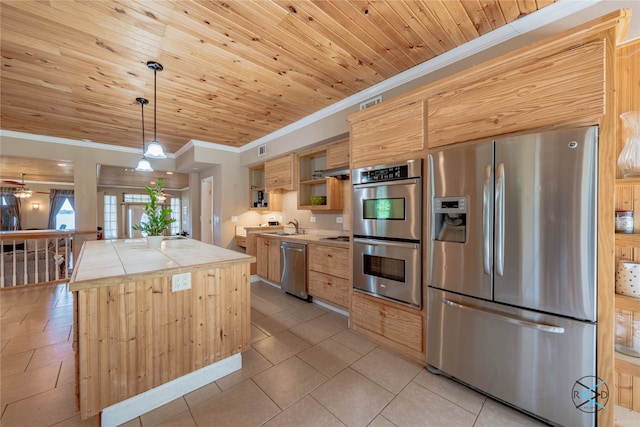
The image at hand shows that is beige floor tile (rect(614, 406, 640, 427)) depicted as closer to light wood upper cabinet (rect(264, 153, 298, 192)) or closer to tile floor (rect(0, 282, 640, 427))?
tile floor (rect(0, 282, 640, 427))

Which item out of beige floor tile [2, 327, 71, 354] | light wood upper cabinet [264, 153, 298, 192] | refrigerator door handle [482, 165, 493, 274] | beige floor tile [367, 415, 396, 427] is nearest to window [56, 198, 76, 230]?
beige floor tile [2, 327, 71, 354]

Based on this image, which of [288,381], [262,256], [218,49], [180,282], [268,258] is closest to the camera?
[180,282]

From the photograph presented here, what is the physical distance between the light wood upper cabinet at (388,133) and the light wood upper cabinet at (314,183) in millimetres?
1082

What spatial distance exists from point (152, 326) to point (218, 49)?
2.21 metres

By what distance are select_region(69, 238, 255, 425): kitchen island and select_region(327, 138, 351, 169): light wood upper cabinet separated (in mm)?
1880

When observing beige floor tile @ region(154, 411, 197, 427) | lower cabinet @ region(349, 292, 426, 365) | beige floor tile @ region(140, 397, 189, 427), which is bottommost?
beige floor tile @ region(140, 397, 189, 427)

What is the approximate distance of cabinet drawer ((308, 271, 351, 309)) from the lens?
291cm

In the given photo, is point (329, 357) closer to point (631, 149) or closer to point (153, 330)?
point (153, 330)

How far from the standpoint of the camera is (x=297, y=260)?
3516mm

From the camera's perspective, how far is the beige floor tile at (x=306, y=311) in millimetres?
2977

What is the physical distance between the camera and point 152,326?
160 centimetres

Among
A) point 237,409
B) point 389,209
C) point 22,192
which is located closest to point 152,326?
point 237,409

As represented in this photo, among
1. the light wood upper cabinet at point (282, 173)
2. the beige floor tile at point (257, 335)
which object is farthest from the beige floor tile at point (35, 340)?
the light wood upper cabinet at point (282, 173)

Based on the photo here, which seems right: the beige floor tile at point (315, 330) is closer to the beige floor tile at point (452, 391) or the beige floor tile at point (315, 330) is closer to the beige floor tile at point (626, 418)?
the beige floor tile at point (452, 391)
